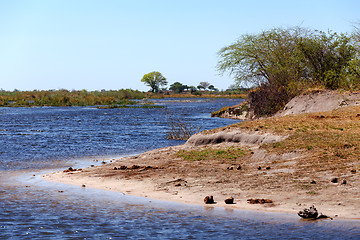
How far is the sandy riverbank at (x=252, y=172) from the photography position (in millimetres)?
10273

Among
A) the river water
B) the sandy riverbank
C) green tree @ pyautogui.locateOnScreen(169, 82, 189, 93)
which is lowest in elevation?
the river water

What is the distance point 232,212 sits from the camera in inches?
379

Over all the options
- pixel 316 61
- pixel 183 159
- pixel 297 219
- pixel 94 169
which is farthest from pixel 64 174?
pixel 316 61

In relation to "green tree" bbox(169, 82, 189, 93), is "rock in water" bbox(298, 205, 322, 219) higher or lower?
lower

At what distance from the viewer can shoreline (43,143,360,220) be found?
9680 millimetres

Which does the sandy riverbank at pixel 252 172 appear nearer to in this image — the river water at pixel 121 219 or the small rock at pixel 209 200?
the small rock at pixel 209 200

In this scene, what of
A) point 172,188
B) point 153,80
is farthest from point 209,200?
point 153,80

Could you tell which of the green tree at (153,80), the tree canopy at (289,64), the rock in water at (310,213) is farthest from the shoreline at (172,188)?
the green tree at (153,80)

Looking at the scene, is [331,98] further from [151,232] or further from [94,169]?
[151,232]

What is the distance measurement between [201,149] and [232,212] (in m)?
7.95

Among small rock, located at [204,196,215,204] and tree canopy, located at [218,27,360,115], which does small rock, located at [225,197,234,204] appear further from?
tree canopy, located at [218,27,360,115]

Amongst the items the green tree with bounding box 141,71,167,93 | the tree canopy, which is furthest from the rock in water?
the green tree with bounding box 141,71,167,93

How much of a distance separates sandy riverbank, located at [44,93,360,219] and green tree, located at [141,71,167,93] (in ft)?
506

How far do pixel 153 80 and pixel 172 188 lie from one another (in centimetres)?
16192
